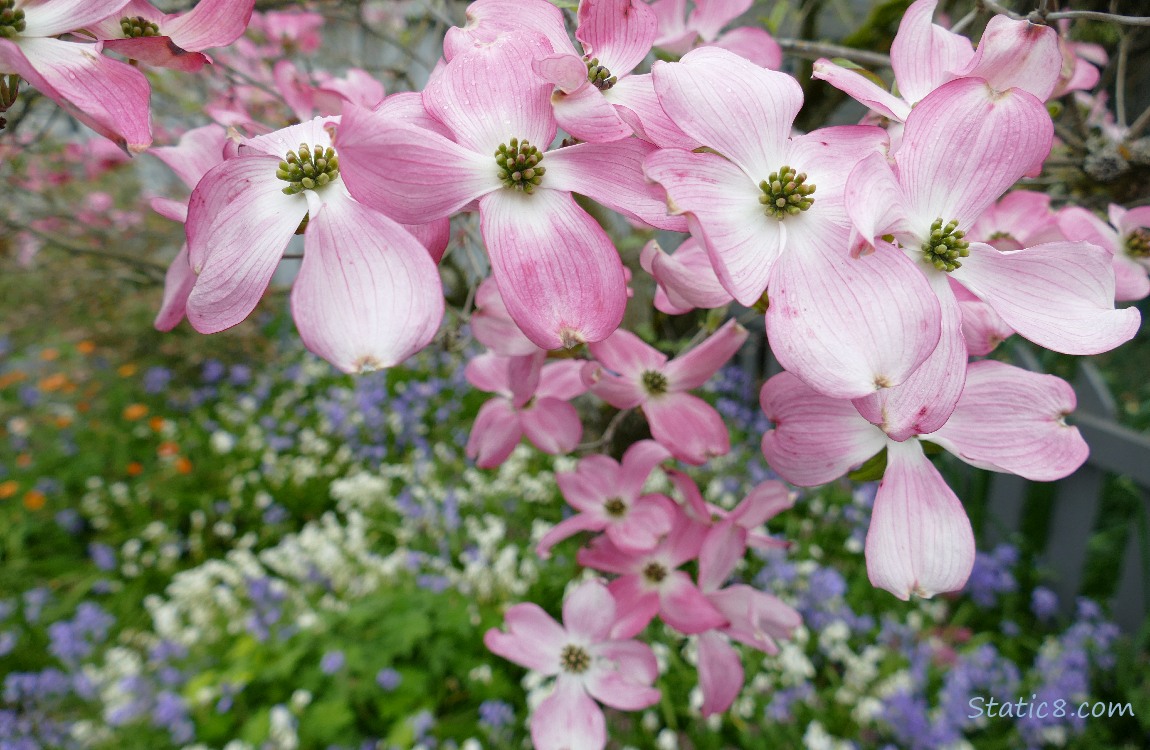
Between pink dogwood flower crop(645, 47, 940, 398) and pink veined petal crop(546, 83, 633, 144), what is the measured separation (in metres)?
0.03

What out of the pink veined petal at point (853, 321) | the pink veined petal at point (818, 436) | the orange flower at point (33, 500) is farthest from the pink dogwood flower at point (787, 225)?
the orange flower at point (33, 500)

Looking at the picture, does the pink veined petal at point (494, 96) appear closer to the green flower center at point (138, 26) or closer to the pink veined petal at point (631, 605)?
the green flower center at point (138, 26)

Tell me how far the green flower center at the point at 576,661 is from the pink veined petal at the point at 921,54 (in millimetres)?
596

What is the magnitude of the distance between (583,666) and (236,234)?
1.87 ft

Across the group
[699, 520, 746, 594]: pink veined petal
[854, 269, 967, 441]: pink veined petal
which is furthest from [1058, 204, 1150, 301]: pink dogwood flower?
[699, 520, 746, 594]: pink veined petal

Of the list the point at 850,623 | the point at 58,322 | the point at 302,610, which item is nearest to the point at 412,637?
the point at 302,610

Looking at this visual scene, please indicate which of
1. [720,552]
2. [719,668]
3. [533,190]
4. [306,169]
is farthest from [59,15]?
[719,668]

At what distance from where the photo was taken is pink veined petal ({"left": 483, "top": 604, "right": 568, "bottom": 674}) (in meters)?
0.75

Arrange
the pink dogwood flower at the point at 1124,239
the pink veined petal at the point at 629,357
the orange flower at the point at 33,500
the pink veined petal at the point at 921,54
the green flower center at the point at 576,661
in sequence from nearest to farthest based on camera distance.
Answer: the pink veined petal at the point at 921,54, the pink dogwood flower at the point at 1124,239, the pink veined petal at the point at 629,357, the green flower center at the point at 576,661, the orange flower at the point at 33,500

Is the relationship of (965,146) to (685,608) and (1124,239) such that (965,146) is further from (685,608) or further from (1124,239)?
(685,608)

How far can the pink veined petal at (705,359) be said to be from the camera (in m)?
0.56

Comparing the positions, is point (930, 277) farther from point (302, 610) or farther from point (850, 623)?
point (302, 610)

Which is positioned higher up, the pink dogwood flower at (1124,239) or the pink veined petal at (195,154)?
the pink veined petal at (195,154)

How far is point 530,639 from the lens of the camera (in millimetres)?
779
